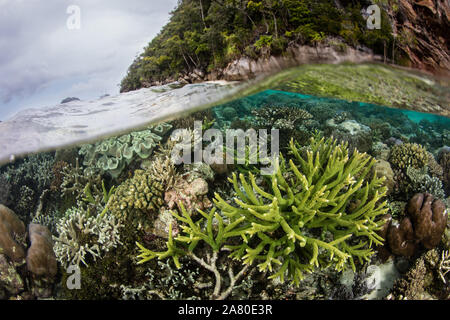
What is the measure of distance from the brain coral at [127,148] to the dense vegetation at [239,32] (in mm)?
1376

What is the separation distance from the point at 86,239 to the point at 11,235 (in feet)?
6.63

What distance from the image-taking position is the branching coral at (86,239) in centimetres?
423

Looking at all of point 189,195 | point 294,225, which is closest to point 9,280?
point 189,195

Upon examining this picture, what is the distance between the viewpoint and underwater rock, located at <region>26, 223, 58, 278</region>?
4.39 meters

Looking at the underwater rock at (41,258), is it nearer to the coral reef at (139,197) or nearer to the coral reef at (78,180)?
the coral reef at (78,180)

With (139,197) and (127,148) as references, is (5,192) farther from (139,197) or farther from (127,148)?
(139,197)

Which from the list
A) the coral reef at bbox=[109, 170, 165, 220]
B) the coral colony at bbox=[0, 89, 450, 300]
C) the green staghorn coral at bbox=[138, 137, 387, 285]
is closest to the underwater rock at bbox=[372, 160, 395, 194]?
the coral colony at bbox=[0, 89, 450, 300]

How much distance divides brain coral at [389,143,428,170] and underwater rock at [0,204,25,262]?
32.3 feet

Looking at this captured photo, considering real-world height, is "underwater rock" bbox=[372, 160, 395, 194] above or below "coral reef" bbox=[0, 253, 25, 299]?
above

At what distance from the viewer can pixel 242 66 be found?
17.6 feet

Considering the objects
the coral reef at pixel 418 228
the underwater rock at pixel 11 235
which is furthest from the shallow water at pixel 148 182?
the underwater rock at pixel 11 235

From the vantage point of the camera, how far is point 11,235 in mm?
4777

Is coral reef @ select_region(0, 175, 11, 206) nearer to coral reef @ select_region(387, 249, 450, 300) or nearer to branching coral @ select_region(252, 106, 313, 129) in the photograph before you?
branching coral @ select_region(252, 106, 313, 129)
